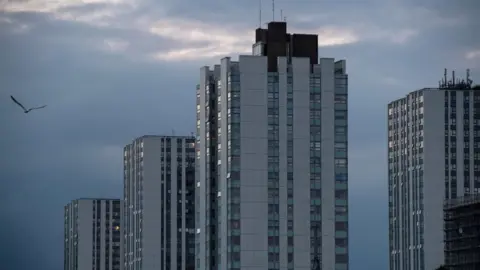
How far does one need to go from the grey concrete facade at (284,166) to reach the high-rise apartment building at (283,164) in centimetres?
11

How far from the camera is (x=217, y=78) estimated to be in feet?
618

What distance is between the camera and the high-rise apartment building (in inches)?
7047

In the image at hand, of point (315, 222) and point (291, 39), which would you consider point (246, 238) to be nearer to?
point (315, 222)

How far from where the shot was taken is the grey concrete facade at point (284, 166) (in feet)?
587

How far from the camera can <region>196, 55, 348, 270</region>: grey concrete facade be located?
179 m

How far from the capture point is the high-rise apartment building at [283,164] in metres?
179

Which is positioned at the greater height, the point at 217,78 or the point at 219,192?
the point at 217,78

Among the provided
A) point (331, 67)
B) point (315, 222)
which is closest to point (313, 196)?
point (315, 222)

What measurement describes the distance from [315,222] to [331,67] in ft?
56.6

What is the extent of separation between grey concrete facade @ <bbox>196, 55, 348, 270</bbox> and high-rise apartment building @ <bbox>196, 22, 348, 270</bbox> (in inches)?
4.2

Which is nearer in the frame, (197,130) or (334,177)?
(334,177)

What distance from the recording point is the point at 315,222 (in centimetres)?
17950

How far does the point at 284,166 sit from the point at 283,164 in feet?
0.80

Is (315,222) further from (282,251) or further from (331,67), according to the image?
(331,67)
